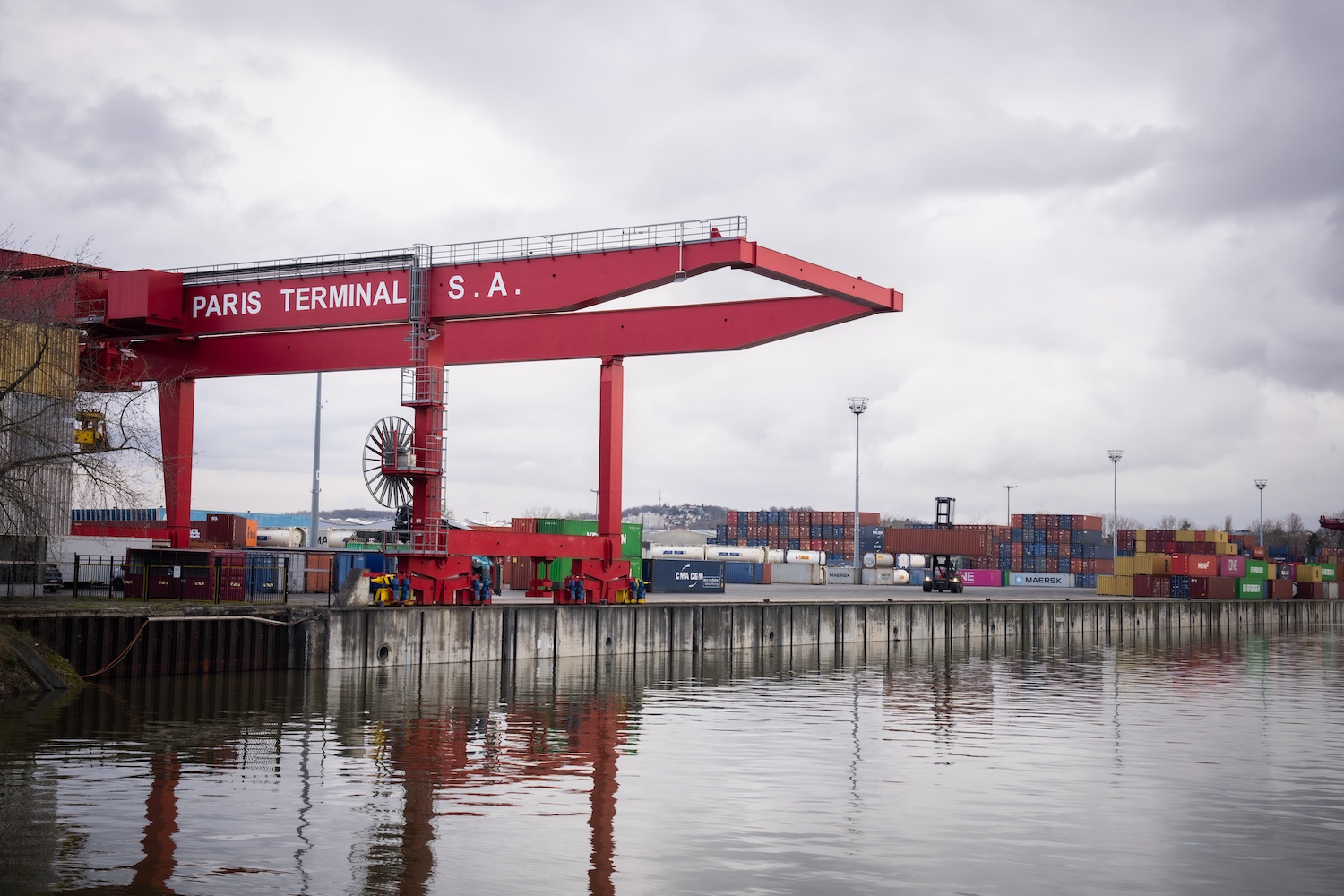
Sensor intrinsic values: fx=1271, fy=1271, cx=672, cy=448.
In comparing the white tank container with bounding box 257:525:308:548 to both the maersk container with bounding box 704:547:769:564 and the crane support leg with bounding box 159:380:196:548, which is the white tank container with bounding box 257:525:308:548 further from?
the crane support leg with bounding box 159:380:196:548

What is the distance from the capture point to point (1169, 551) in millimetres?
95125

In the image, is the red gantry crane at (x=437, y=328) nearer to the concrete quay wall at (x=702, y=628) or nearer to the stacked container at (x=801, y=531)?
the concrete quay wall at (x=702, y=628)

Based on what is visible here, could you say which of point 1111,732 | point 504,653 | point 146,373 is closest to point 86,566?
point 146,373

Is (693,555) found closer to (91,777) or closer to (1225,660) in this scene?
(1225,660)

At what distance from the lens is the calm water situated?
11.0 metres

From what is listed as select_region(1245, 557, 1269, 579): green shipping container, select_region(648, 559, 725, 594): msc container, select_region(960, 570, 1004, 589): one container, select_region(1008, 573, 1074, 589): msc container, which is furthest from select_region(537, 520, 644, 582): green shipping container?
select_region(1008, 573, 1074, 589): msc container

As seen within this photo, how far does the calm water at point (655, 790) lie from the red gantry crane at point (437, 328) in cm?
707

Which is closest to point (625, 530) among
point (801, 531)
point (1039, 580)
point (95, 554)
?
point (95, 554)

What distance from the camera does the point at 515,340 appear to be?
36250 millimetres

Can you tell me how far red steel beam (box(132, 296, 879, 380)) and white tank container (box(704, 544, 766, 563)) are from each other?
62.4m

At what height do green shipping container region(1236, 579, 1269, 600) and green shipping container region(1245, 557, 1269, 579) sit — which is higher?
green shipping container region(1245, 557, 1269, 579)

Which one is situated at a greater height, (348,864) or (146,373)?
(146,373)

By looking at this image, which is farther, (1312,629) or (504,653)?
(1312,629)

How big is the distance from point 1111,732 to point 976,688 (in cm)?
842
